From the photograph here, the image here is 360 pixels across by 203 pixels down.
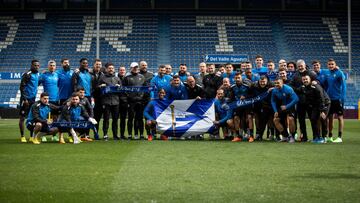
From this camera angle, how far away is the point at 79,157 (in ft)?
29.0

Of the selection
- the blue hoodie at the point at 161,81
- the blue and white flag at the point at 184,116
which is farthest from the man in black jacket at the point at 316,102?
the blue hoodie at the point at 161,81

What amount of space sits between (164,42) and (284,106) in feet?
76.1

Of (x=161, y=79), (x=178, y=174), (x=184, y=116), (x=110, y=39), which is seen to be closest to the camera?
(x=178, y=174)

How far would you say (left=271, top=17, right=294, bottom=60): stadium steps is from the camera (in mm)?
33781

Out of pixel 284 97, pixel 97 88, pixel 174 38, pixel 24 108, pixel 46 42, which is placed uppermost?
pixel 174 38

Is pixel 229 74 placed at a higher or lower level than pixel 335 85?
higher

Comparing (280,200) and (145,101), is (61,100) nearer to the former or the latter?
(145,101)

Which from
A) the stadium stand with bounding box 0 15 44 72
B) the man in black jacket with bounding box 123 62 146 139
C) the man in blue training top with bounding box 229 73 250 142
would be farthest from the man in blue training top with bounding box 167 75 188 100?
the stadium stand with bounding box 0 15 44 72

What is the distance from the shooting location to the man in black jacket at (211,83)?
13.5 meters

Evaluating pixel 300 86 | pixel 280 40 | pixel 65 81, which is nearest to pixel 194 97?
pixel 300 86

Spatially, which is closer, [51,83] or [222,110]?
[51,83]

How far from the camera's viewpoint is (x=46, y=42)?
34750 millimetres

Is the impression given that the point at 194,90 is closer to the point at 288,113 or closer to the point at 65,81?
the point at 288,113

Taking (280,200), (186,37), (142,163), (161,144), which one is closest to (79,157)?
(142,163)
